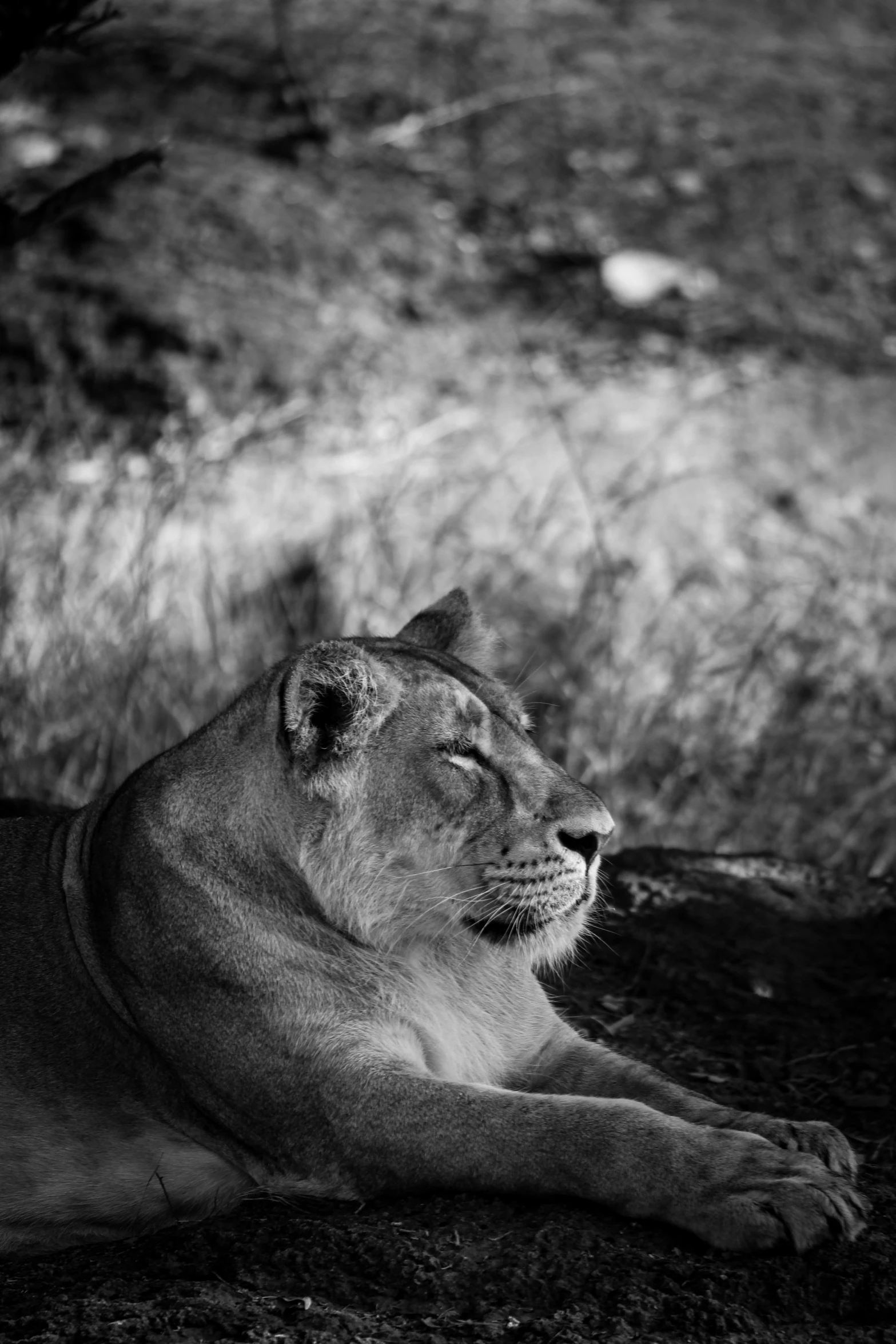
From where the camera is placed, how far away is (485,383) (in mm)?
8945

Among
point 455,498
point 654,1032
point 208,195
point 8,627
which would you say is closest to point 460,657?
point 654,1032

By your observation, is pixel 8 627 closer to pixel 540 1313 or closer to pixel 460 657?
pixel 460 657

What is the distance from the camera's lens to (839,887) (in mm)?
4980

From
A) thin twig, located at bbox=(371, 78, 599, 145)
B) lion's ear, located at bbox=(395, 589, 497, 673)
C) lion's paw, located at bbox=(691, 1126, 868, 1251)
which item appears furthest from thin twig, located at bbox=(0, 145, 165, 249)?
thin twig, located at bbox=(371, 78, 599, 145)

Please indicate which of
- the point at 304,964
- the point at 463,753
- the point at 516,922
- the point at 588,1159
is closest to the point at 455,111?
the point at 463,753

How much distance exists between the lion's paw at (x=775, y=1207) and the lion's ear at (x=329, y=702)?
114 centimetres

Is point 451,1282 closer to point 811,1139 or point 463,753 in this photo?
point 811,1139

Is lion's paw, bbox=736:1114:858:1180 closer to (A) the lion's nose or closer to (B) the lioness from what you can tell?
(B) the lioness

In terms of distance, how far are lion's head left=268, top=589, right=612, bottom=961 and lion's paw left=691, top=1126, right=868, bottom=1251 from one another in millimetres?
695

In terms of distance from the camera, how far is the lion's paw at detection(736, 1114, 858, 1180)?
3197 millimetres

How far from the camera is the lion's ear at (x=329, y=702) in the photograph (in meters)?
3.34

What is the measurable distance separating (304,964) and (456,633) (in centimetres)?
105

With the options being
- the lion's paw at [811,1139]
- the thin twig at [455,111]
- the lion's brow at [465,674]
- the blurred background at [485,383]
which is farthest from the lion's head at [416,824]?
the thin twig at [455,111]

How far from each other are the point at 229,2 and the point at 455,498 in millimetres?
Answer: 4679
